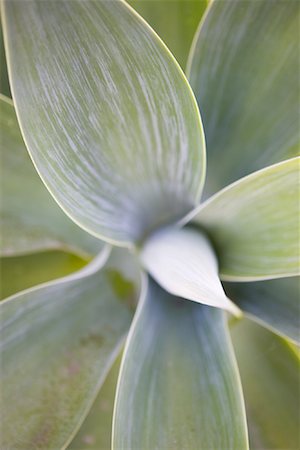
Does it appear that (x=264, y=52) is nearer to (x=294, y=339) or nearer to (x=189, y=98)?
(x=189, y=98)

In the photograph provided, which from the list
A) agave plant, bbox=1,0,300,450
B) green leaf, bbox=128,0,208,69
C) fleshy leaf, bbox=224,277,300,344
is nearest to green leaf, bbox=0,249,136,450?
agave plant, bbox=1,0,300,450

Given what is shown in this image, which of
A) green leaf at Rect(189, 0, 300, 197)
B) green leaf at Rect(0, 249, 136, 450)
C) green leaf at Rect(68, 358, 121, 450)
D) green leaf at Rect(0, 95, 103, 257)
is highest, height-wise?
green leaf at Rect(189, 0, 300, 197)

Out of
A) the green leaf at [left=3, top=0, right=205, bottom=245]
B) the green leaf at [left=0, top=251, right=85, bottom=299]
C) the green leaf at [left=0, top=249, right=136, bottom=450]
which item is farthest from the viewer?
the green leaf at [left=0, top=251, right=85, bottom=299]

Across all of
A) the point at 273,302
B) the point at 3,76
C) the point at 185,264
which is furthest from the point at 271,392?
the point at 3,76

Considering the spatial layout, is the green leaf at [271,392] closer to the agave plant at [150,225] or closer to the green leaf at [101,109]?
the agave plant at [150,225]

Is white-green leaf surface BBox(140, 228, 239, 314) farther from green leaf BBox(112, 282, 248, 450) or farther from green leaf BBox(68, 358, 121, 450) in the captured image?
green leaf BBox(68, 358, 121, 450)

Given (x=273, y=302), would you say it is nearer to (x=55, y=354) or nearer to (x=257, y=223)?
(x=257, y=223)

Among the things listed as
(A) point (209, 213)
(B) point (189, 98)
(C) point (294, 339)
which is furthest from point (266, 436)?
(B) point (189, 98)
